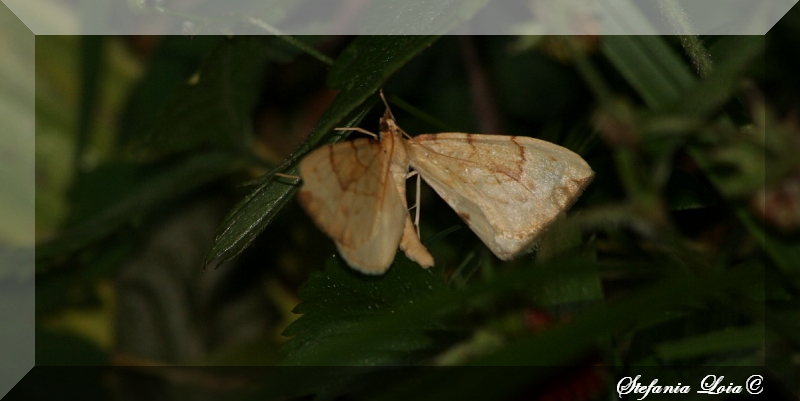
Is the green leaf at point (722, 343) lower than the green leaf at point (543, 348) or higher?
lower

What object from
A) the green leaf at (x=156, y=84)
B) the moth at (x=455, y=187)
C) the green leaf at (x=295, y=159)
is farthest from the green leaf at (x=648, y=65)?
the green leaf at (x=156, y=84)

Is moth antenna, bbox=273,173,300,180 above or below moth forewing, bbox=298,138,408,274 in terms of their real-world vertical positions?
above

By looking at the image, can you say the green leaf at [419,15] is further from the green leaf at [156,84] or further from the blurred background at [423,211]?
the green leaf at [156,84]

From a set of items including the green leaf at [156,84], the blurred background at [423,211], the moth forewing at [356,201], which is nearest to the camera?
the blurred background at [423,211]

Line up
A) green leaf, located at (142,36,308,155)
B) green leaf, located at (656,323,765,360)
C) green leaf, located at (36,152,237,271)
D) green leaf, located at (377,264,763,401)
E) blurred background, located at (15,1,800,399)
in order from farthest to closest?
green leaf, located at (36,152,237,271)
green leaf, located at (142,36,308,155)
green leaf, located at (656,323,765,360)
blurred background, located at (15,1,800,399)
green leaf, located at (377,264,763,401)

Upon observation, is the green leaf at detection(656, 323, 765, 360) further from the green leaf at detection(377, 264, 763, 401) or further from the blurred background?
the green leaf at detection(377, 264, 763, 401)

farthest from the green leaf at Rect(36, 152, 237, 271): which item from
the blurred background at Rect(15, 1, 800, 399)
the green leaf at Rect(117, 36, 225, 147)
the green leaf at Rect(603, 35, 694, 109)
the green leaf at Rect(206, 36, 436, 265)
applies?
the green leaf at Rect(603, 35, 694, 109)

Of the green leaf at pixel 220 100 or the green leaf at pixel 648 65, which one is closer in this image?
the green leaf at pixel 648 65
